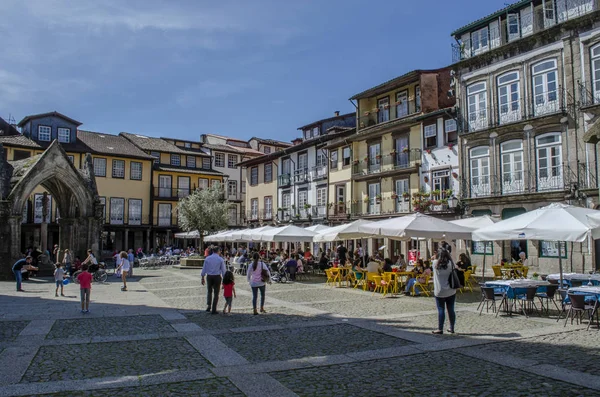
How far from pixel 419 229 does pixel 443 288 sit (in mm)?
6086

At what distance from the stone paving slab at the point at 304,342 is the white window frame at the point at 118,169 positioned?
4283 centimetres

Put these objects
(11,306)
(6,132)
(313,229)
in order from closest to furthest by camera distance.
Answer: (11,306), (313,229), (6,132)

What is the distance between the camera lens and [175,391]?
594cm

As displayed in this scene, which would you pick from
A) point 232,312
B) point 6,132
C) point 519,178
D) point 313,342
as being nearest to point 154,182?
point 6,132

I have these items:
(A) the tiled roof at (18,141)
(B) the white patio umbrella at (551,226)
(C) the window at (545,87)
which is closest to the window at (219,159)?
(A) the tiled roof at (18,141)

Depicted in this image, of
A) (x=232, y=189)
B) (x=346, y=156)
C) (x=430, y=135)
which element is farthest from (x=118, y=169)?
(x=430, y=135)

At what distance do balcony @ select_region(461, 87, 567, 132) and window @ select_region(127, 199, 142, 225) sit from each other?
113 feet

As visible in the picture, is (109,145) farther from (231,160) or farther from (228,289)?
(228,289)

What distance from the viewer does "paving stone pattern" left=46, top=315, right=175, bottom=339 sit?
9.73 meters

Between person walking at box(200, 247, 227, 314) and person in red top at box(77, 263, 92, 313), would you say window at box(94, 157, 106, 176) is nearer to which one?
person in red top at box(77, 263, 92, 313)

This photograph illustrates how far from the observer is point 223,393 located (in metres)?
5.83

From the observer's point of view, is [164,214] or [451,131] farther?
[164,214]

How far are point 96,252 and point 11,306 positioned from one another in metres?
12.4

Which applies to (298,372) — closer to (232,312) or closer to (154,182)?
(232,312)
